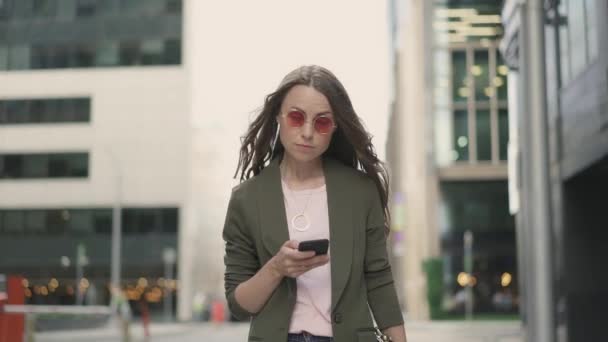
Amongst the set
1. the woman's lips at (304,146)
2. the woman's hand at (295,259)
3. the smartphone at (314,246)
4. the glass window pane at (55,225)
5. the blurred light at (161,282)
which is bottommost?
the blurred light at (161,282)

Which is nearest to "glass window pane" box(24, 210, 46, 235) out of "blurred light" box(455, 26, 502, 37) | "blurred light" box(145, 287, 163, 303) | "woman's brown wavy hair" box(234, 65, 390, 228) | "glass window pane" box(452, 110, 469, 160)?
"blurred light" box(145, 287, 163, 303)

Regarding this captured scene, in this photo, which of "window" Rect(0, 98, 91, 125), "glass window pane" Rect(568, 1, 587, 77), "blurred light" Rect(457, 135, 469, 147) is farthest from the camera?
"window" Rect(0, 98, 91, 125)

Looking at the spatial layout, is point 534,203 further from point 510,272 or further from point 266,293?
point 510,272

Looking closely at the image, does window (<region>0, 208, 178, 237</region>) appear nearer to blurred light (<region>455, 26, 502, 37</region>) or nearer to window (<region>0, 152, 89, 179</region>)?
window (<region>0, 152, 89, 179</region>)

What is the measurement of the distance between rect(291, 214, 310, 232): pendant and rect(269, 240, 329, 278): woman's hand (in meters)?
0.27

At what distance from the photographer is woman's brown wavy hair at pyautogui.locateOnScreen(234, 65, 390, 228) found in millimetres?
2684

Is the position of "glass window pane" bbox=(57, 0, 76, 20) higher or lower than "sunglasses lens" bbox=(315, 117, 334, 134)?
higher

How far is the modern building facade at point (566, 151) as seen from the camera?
1030 centimetres

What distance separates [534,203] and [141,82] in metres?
43.1

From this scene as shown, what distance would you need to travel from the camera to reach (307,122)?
267cm

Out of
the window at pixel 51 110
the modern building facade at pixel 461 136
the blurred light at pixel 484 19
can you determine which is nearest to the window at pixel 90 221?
the window at pixel 51 110

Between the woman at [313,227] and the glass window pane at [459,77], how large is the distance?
136 feet

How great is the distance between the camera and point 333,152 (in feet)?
9.41

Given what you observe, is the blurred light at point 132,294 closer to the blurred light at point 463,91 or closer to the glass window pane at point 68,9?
the glass window pane at point 68,9
